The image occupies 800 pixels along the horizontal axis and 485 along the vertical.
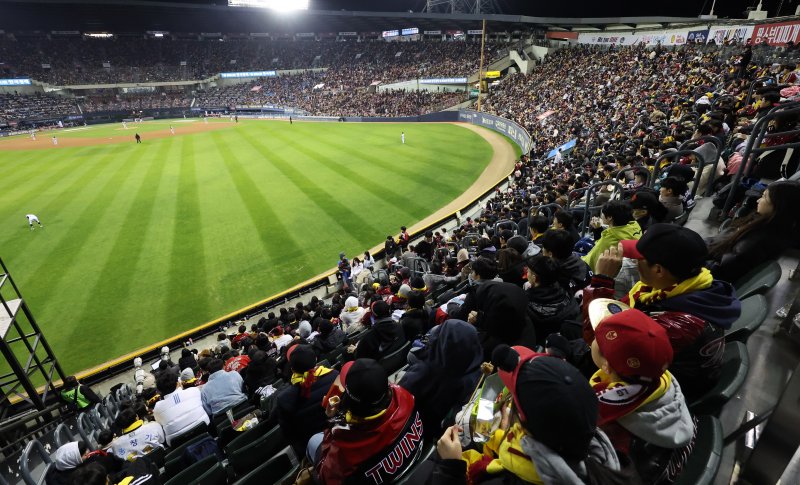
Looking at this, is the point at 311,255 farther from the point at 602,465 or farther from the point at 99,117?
the point at 99,117

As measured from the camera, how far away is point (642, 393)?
6.36 feet

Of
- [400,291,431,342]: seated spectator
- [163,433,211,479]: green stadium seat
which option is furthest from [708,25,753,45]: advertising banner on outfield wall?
[163,433,211,479]: green stadium seat

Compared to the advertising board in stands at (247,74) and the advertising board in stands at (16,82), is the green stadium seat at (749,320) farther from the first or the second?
the advertising board in stands at (16,82)

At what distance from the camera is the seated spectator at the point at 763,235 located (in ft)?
10.2

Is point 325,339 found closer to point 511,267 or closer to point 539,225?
point 511,267

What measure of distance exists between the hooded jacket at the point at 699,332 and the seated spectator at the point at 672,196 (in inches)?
108

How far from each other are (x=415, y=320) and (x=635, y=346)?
3285 millimetres

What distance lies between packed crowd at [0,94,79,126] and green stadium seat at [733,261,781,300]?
80.0 meters

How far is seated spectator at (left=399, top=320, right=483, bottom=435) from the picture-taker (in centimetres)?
303

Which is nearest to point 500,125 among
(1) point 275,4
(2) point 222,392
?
(2) point 222,392

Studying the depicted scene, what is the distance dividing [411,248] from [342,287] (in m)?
2.80

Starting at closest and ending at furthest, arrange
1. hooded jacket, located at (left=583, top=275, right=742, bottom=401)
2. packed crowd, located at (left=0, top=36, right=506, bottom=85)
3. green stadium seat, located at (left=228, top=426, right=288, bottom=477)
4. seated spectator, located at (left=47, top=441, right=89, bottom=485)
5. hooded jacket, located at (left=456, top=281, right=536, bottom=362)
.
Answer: hooded jacket, located at (left=583, top=275, right=742, bottom=401), hooded jacket, located at (left=456, top=281, right=536, bottom=362), seated spectator, located at (left=47, top=441, right=89, bottom=485), green stadium seat, located at (left=228, top=426, right=288, bottom=477), packed crowd, located at (left=0, top=36, right=506, bottom=85)

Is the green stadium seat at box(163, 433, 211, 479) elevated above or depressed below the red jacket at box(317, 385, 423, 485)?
below

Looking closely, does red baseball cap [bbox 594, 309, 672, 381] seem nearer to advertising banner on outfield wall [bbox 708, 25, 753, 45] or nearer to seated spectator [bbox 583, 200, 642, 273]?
seated spectator [bbox 583, 200, 642, 273]
